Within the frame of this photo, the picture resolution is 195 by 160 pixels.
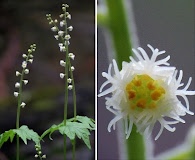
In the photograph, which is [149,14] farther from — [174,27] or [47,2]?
[47,2]

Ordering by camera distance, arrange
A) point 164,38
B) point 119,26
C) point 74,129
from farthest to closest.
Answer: point 164,38 → point 74,129 → point 119,26

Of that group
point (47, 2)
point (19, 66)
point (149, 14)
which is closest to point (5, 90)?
point (19, 66)

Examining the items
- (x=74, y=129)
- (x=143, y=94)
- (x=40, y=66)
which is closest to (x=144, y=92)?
(x=143, y=94)

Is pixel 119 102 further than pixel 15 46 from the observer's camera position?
No

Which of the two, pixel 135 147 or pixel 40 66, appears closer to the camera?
pixel 135 147

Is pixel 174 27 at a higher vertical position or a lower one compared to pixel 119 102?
higher

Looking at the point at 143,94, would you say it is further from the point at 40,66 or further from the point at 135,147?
the point at 40,66
